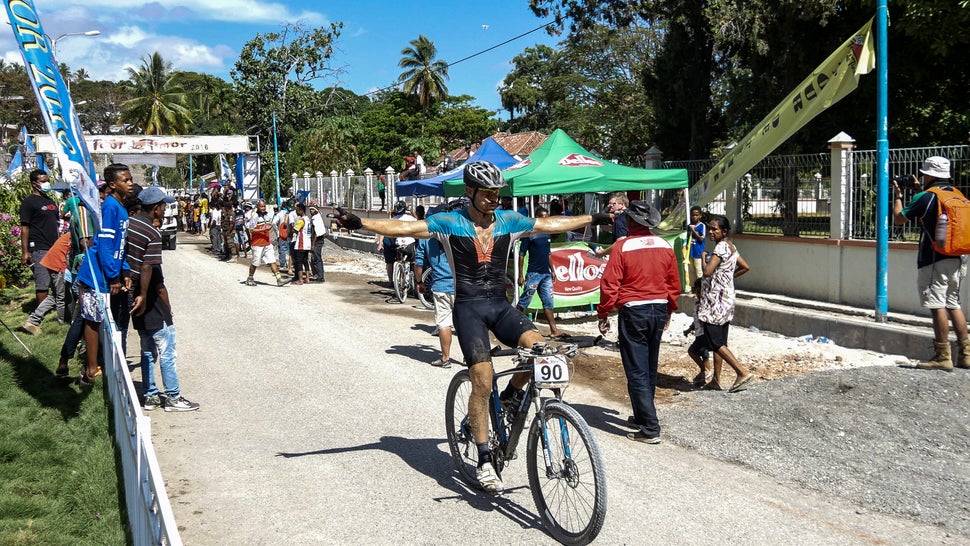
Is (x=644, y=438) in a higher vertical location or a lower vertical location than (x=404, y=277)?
lower

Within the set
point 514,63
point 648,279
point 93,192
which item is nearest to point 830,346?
point 648,279

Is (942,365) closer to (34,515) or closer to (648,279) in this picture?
(648,279)

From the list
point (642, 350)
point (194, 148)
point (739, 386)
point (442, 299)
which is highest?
point (194, 148)

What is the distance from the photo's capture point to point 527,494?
5.53m

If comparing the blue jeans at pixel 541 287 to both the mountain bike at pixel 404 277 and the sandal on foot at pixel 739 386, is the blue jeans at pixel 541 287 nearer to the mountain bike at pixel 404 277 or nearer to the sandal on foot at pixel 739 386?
the mountain bike at pixel 404 277

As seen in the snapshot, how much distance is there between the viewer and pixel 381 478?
19.1ft

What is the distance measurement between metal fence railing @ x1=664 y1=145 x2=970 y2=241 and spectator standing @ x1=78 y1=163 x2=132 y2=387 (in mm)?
9627

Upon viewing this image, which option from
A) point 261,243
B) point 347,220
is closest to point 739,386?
point 347,220

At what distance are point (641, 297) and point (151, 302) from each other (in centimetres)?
416

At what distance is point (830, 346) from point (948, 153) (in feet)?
9.64

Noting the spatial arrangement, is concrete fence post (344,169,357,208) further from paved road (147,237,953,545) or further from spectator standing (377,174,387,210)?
paved road (147,237,953,545)

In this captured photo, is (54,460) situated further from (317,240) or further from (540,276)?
(317,240)

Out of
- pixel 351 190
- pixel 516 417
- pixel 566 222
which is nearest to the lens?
pixel 516 417

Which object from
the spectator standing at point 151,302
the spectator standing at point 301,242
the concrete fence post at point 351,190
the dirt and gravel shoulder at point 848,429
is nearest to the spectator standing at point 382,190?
the concrete fence post at point 351,190
